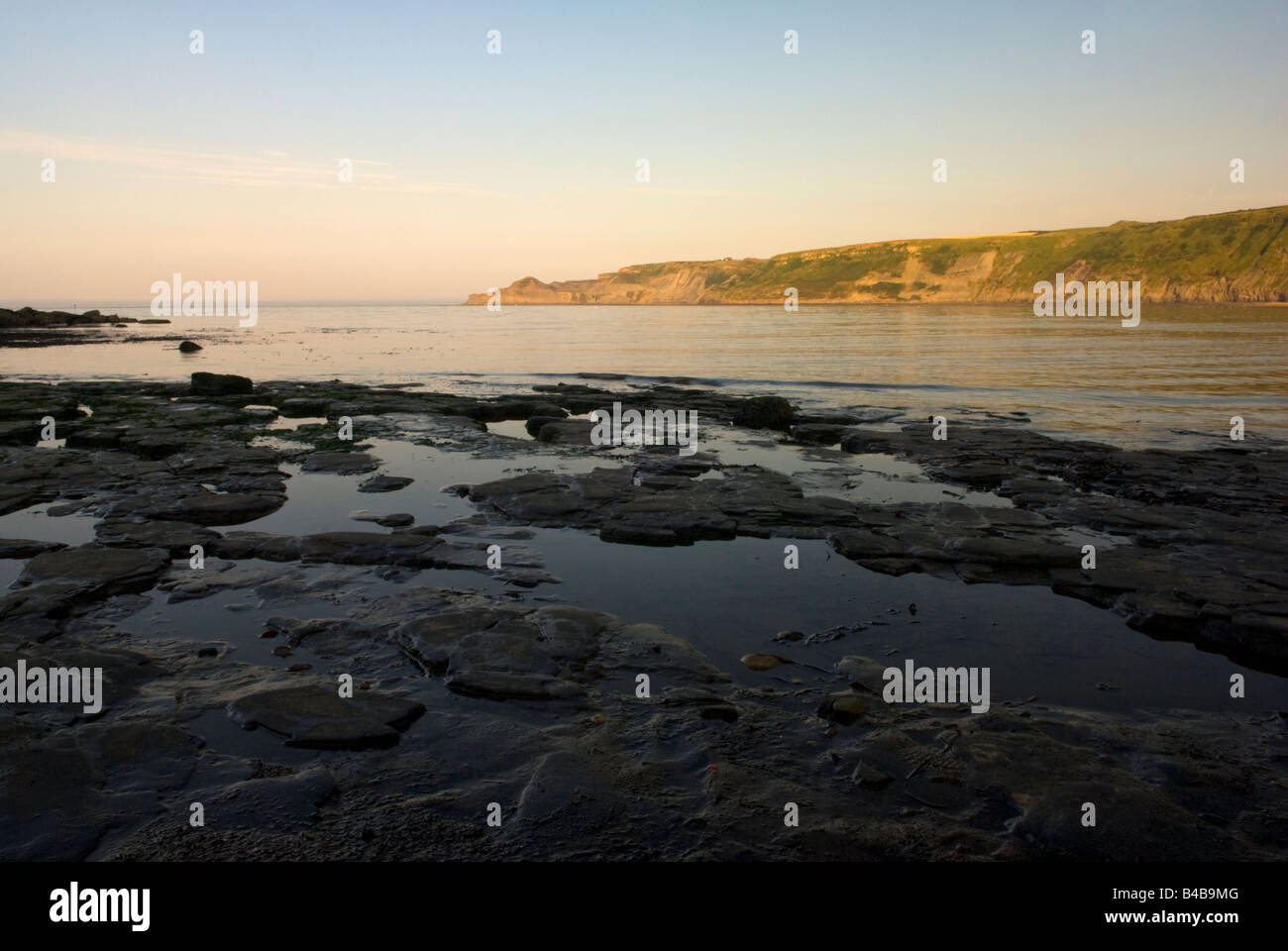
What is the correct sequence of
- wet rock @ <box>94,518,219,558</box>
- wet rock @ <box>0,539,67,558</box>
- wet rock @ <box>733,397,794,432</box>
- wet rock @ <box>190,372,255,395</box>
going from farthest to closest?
wet rock @ <box>190,372,255,395</box>
wet rock @ <box>733,397,794,432</box>
wet rock @ <box>94,518,219,558</box>
wet rock @ <box>0,539,67,558</box>

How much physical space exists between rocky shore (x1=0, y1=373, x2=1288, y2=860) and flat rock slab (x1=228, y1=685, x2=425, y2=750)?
0.02m

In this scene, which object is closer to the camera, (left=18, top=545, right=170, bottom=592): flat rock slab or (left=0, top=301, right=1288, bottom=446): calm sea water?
(left=18, top=545, right=170, bottom=592): flat rock slab

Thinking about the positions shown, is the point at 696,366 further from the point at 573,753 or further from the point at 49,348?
the point at 49,348

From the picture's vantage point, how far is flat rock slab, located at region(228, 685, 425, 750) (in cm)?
482

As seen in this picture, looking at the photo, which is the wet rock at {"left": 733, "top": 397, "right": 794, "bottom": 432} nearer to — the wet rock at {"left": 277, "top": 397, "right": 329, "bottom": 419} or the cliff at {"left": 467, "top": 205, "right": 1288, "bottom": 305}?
the wet rock at {"left": 277, "top": 397, "right": 329, "bottom": 419}

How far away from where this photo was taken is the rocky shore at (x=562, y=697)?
3.97 meters

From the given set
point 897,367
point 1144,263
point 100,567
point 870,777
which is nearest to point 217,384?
point 100,567

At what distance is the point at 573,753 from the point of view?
4695mm

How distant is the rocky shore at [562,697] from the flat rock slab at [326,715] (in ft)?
0.08

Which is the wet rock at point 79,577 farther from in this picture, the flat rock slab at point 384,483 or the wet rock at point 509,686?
the wet rock at point 509,686

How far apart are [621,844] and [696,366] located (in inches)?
1362

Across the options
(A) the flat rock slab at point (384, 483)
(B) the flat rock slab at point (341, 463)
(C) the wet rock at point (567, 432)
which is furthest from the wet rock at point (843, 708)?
(C) the wet rock at point (567, 432)

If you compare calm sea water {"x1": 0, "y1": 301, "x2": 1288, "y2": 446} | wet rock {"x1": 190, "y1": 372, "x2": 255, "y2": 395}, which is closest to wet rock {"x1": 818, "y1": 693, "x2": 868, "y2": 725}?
calm sea water {"x1": 0, "y1": 301, "x2": 1288, "y2": 446}
